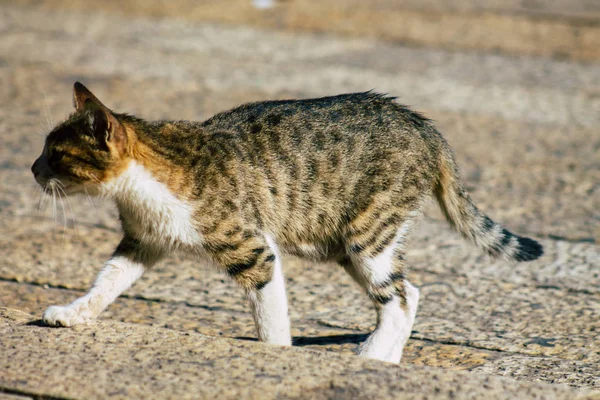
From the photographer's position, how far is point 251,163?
436 cm

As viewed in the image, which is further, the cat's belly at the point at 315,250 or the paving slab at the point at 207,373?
the cat's belly at the point at 315,250

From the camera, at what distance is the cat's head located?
3912mm

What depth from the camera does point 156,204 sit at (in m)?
4.04

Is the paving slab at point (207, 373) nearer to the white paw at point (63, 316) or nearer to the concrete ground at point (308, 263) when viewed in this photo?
the concrete ground at point (308, 263)

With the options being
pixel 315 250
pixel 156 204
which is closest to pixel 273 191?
pixel 315 250

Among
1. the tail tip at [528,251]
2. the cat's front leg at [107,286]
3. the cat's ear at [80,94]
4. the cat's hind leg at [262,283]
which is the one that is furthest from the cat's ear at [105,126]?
the tail tip at [528,251]

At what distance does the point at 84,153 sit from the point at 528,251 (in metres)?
2.46

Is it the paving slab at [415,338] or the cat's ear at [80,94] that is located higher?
the cat's ear at [80,94]

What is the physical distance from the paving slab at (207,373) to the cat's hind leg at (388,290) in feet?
2.41

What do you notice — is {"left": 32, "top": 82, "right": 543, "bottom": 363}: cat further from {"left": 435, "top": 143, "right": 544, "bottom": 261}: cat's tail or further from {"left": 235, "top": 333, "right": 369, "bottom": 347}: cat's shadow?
{"left": 235, "top": 333, "right": 369, "bottom": 347}: cat's shadow

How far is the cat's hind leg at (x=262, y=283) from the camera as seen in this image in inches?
160

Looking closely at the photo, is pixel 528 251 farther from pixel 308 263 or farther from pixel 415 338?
pixel 308 263

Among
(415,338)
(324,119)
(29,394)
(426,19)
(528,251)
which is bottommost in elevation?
(29,394)

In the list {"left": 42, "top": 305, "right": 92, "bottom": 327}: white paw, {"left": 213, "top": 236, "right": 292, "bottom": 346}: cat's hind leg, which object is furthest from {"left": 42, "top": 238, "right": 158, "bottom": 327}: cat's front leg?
{"left": 213, "top": 236, "right": 292, "bottom": 346}: cat's hind leg
